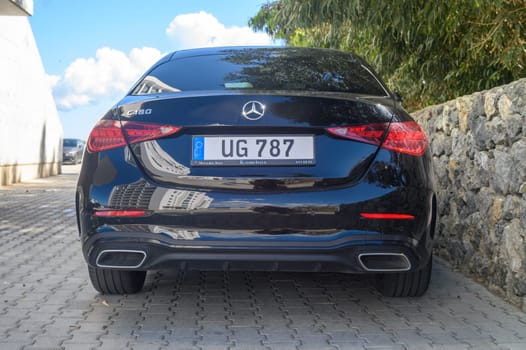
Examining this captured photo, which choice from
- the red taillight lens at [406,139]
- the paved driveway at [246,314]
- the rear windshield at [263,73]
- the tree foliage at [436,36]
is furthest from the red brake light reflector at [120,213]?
the tree foliage at [436,36]

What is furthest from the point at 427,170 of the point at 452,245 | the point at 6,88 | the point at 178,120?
the point at 6,88

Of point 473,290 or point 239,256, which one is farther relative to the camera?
point 473,290

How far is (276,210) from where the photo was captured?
3535 millimetres

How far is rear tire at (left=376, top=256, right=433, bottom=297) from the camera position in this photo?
4.32m

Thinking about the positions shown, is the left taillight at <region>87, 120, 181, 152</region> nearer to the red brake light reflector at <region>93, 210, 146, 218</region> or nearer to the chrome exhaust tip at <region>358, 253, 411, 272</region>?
the red brake light reflector at <region>93, 210, 146, 218</region>

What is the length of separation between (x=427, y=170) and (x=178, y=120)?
1359 mm

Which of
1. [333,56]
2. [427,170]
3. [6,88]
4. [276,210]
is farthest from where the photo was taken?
[6,88]

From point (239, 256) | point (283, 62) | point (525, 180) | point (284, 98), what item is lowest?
point (239, 256)

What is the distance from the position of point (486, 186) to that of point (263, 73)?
75.2 inches

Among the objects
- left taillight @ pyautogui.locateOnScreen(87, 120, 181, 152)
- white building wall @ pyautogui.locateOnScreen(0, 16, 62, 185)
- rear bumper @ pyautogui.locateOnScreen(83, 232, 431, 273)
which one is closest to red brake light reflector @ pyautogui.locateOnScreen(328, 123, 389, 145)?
rear bumper @ pyautogui.locateOnScreen(83, 232, 431, 273)

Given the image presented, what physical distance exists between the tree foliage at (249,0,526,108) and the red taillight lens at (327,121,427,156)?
3.30 m

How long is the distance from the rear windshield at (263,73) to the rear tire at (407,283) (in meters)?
1.11

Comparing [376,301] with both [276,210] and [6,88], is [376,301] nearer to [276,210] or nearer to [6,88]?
[276,210]

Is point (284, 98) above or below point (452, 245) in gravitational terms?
above
